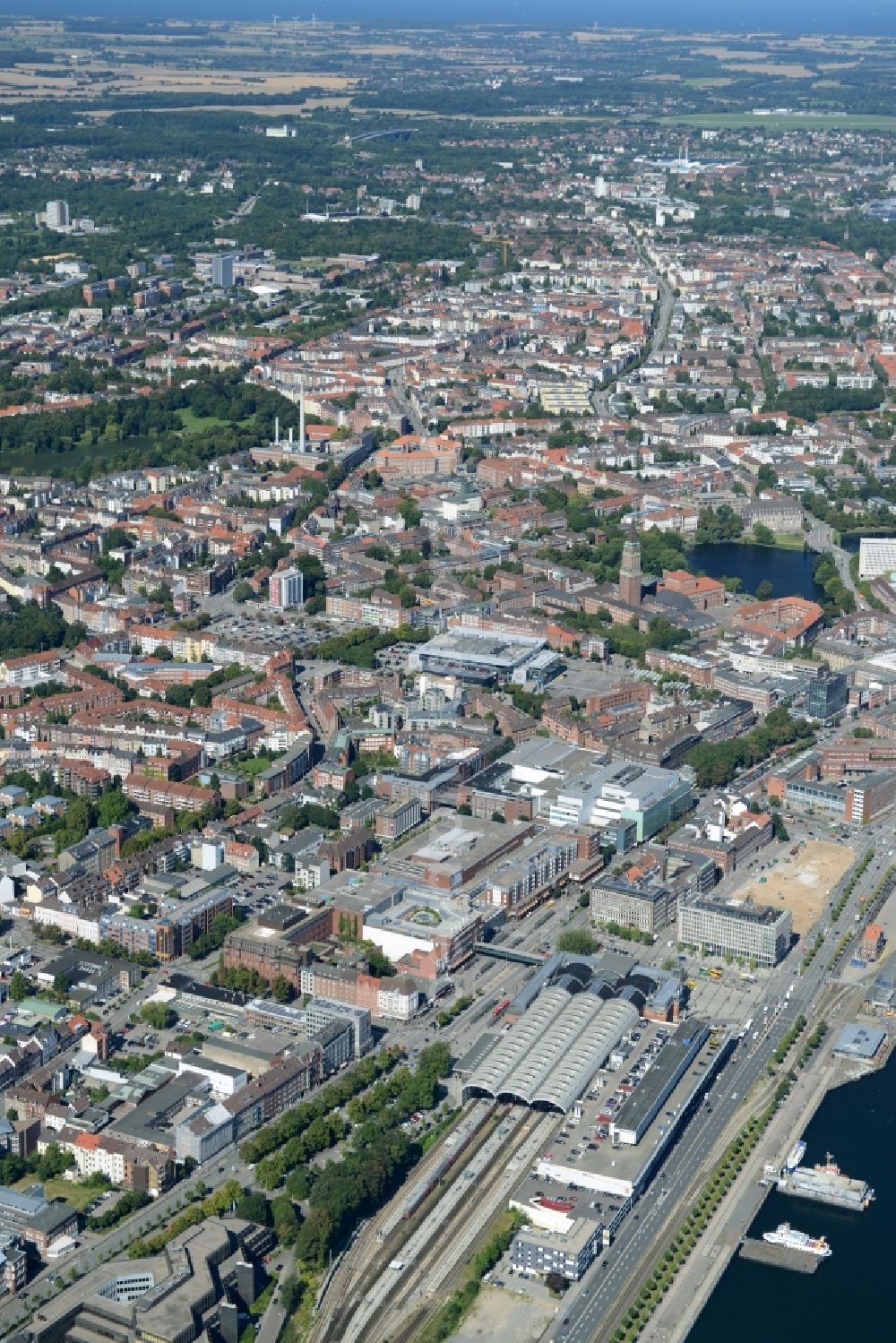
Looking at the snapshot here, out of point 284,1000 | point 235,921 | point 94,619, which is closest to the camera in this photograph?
point 284,1000

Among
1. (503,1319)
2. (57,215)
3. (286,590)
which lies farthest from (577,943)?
(57,215)

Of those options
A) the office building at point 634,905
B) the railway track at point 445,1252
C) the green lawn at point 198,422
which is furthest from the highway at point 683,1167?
the green lawn at point 198,422

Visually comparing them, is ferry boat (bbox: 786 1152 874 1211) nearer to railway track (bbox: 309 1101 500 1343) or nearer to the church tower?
railway track (bbox: 309 1101 500 1343)

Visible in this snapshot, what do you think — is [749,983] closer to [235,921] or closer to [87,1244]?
[235,921]

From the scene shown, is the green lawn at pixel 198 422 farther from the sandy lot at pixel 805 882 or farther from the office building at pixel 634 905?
the office building at pixel 634 905

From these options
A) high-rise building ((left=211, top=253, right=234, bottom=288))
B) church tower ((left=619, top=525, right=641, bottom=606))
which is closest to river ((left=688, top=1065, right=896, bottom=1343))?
church tower ((left=619, top=525, right=641, bottom=606))

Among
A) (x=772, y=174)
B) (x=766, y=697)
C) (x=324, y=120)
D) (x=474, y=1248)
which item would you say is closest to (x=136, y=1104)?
(x=474, y=1248)

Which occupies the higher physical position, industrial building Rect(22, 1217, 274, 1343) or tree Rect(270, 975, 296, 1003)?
industrial building Rect(22, 1217, 274, 1343)
